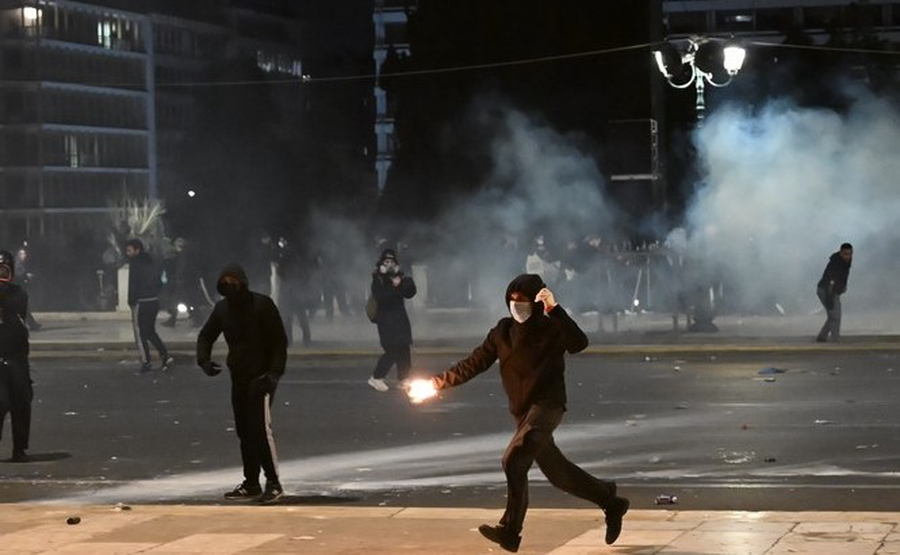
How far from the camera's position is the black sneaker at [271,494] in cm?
1285

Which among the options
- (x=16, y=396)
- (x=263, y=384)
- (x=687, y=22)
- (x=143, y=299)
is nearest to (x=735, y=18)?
(x=687, y=22)

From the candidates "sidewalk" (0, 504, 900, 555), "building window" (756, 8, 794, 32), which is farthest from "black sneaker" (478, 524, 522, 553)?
"building window" (756, 8, 794, 32)

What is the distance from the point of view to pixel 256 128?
451 ft

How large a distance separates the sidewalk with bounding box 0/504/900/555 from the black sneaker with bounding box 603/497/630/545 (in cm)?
6

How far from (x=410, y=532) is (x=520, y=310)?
1.73 metres

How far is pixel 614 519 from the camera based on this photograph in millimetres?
10352

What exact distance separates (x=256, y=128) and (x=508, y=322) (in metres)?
128

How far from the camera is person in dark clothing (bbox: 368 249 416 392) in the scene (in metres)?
21.9

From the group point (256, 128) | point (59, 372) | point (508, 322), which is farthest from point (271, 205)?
point (508, 322)

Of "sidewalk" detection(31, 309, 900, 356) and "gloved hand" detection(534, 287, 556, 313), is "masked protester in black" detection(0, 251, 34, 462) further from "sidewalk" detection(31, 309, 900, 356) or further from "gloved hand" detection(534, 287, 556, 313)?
"sidewalk" detection(31, 309, 900, 356)

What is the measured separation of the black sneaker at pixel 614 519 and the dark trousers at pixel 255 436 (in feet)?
10.6

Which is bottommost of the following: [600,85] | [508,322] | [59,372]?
[59,372]

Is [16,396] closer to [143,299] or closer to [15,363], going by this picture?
[15,363]

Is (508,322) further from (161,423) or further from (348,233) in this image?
(348,233)
